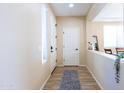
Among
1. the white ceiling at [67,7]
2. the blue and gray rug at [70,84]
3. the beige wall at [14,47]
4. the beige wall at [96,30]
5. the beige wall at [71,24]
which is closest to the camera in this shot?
the beige wall at [14,47]

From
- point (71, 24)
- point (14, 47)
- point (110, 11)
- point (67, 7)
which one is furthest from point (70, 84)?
point (71, 24)

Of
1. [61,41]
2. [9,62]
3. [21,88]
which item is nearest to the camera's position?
[9,62]

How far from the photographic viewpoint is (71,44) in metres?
8.10

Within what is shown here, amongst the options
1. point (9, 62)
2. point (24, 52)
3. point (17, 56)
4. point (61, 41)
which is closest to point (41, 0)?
point (24, 52)

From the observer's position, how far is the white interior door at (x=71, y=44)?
26.5 feet

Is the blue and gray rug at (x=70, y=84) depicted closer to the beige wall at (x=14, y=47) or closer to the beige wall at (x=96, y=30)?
the beige wall at (x=14, y=47)

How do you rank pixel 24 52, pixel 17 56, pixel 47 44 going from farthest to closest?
pixel 47 44 < pixel 24 52 < pixel 17 56

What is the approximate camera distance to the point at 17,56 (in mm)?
2229

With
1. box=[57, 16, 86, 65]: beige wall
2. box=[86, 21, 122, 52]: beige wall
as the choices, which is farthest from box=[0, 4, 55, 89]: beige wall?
box=[57, 16, 86, 65]: beige wall

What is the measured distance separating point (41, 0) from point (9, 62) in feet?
6.52

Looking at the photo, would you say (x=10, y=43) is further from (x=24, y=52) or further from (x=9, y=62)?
(x=24, y=52)

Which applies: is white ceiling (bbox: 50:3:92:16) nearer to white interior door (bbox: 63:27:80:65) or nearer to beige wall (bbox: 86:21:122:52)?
beige wall (bbox: 86:21:122:52)

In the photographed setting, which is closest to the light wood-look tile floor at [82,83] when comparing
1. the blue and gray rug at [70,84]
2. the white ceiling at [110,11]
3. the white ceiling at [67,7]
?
the blue and gray rug at [70,84]

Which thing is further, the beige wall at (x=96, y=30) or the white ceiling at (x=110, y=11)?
the beige wall at (x=96, y=30)
